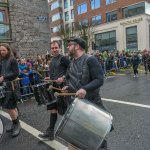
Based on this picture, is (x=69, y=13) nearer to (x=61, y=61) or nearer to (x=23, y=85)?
(x=23, y=85)

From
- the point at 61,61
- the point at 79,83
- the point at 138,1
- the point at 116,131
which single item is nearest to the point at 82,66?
the point at 79,83

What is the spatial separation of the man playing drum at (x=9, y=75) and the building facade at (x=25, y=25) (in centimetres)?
1206

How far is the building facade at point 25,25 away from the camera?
16.9 meters

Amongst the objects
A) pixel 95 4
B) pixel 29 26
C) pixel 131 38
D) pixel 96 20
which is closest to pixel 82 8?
pixel 95 4

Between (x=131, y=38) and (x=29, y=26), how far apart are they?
67.7 ft

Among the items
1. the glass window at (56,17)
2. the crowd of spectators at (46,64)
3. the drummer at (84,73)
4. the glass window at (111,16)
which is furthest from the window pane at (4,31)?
the glass window at (56,17)

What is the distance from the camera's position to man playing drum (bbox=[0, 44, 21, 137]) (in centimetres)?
490

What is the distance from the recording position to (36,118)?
6203mm

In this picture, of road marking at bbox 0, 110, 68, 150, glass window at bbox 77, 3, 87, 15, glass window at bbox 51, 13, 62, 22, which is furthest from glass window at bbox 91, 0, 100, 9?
road marking at bbox 0, 110, 68, 150

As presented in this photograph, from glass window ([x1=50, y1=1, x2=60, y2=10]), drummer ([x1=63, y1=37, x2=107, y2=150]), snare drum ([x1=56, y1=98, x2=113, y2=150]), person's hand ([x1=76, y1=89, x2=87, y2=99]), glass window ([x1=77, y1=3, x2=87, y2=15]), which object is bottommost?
snare drum ([x1=56, y1=98, x2=113, y2=150])

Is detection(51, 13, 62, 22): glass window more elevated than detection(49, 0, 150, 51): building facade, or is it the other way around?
detection(51, 13, 62, 22): glass window

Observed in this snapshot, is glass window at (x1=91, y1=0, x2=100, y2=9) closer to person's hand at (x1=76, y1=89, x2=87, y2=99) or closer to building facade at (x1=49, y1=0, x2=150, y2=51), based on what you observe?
building facade at (x1=49, y1=0, x2=150, y2=51)

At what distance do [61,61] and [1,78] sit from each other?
1.28m

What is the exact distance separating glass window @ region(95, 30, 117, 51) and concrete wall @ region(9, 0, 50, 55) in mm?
19582
